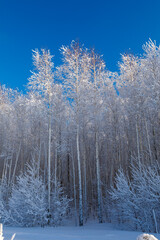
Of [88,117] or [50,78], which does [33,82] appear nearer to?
[50,78]

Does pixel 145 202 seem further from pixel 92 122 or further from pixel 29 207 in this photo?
pixel 92 122

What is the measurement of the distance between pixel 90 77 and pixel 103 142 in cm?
813

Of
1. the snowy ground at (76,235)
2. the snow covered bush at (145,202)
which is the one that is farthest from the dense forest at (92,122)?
the snowy ground at (76,235)

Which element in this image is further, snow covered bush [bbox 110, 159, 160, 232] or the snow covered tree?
the snow covered tree

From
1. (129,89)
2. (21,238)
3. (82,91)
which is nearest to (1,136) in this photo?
(82,91)

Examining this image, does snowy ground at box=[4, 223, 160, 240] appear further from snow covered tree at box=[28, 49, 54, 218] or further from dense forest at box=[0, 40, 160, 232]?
snow covered tree at box=[28, 49, 54, 218]

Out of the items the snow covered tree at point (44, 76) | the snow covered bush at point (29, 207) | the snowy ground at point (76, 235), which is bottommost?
the snowy ground at point (76, 235)

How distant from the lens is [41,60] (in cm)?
1317

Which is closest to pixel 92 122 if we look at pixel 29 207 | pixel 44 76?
pixel 44 76

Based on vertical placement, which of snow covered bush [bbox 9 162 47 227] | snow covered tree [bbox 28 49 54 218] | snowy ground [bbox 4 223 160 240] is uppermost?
snow covered tree [bbox 28 49 54 218]

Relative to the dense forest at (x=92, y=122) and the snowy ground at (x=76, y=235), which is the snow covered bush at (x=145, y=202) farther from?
the snowy ground at (x=76, y=235)

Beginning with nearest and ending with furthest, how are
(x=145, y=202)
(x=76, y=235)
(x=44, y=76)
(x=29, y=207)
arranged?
(x=76, y=235), (x=145, y=202), (x=29, y=207), (x=44, y=76)

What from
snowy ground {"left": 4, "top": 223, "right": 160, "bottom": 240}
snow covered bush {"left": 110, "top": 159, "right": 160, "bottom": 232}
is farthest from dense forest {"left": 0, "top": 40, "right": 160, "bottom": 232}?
snowy ground {"left": 4, "top": 223, "right": 160, "bottom": 240}

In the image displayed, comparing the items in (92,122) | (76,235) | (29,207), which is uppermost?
(92,122)
